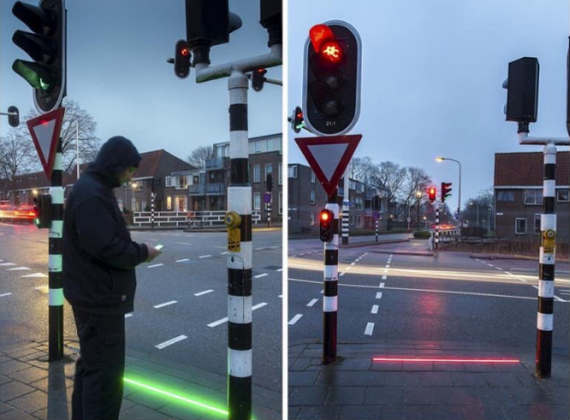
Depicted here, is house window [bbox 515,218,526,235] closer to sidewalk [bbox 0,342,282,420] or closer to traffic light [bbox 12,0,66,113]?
sidewalk [bbox 0,342,282,420]

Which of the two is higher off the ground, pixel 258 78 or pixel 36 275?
pixel 258 78

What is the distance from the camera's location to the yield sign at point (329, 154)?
126 inches

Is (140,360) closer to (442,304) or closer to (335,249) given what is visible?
(335,249)

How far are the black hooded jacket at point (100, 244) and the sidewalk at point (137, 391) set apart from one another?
907 mm

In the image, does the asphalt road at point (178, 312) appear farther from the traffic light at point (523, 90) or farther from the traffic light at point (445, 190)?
the traffic light at point (445, 190)

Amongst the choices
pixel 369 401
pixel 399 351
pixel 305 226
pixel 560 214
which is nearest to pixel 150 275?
pixel 399 351

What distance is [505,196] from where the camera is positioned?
3231 centimetres

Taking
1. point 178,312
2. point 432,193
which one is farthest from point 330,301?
point 432,193

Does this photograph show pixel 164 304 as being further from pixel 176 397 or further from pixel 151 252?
pixel 151 252

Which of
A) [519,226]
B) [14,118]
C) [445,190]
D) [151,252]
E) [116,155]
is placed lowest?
[519,226]

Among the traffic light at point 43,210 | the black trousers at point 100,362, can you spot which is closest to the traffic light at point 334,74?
the black trousers at point 100,362

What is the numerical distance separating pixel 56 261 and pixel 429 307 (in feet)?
18.1

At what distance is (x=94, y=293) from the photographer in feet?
7.33

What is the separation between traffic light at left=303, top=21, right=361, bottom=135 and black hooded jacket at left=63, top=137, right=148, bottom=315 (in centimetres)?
146
